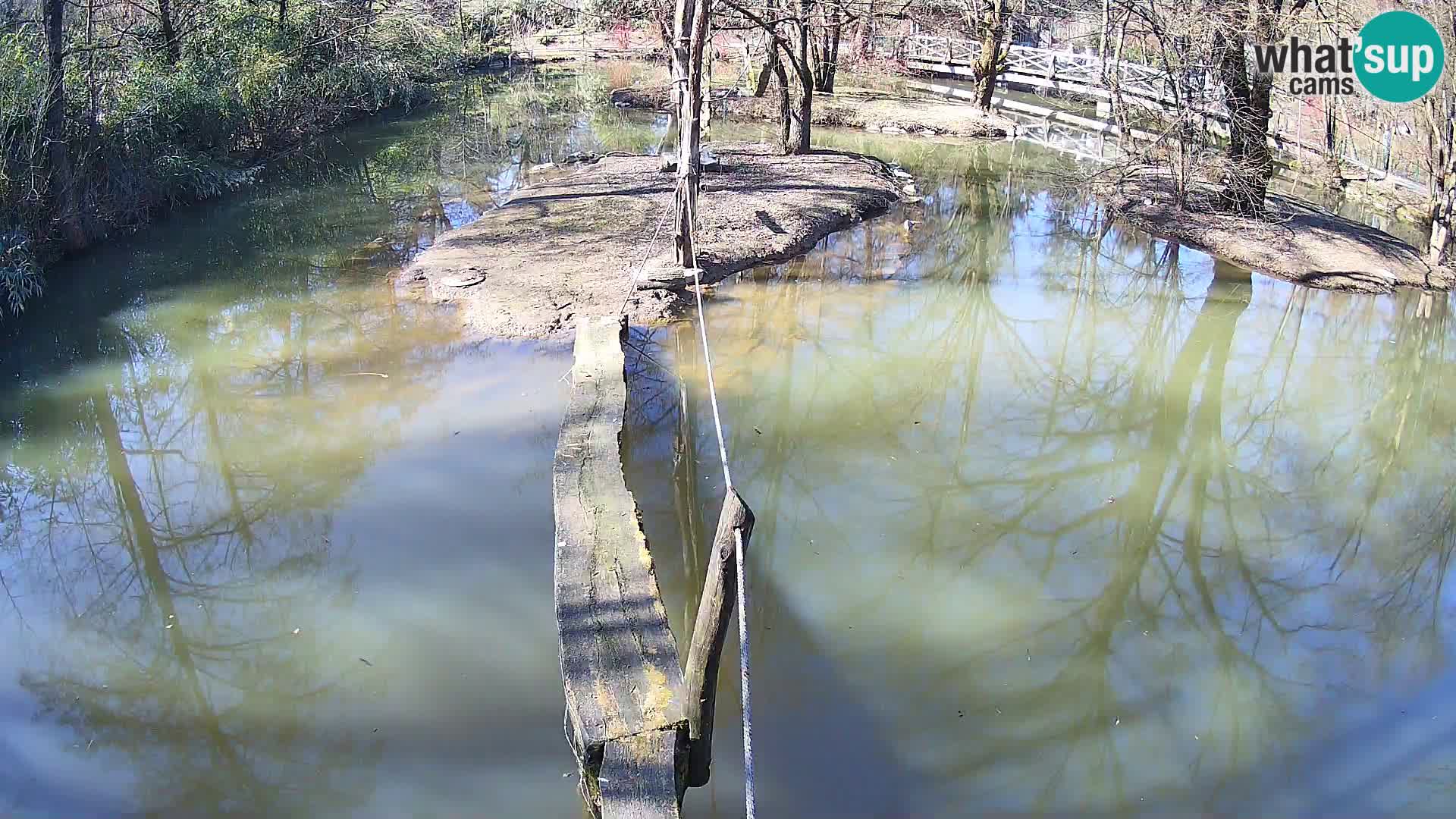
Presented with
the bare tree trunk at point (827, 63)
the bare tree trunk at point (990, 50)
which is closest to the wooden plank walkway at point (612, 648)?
the bare tree trunk at point (827, 63)

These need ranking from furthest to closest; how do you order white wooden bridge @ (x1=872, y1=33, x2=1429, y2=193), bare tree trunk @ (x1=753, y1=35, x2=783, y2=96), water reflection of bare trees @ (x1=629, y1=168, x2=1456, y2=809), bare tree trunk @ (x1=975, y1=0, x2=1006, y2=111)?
1. bare tree trunk @ (x1=975, y1=0, x2=1006, y2=111)
2. bare tree trunk @ (x1=753, y1=35, x2=783, y2=96)
3. white wooden bridge @ (x1=872, y1=33, x2=1429, y2=193)
4. water reflection of bare trees @ (x1=629, y1=168, x2=1456, y2=809)

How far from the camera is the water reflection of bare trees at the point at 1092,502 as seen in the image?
4.23m

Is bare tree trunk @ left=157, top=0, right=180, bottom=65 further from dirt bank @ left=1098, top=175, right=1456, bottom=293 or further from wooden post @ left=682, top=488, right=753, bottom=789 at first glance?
wooden post @ left=682, top=488, right=753, bottom=789

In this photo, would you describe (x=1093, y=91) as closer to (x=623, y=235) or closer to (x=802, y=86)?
(x=802, y=86)

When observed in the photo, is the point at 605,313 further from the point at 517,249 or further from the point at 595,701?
the point at 595,701

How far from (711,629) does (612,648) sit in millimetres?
380

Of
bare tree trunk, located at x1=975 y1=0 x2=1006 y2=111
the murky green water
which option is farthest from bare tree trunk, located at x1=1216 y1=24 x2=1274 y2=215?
bare tree trunk, located at x1=975 y1=0 x2=1006 y2=111

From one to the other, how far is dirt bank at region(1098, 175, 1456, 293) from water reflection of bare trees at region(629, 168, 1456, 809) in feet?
1.25

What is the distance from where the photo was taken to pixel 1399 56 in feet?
34.6

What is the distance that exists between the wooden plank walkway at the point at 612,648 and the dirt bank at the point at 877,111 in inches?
515

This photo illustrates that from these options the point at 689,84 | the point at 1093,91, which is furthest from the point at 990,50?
the point at 689,84

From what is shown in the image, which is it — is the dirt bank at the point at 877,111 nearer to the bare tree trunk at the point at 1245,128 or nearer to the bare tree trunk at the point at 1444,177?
the bare tree trunk at the point at 1245,128

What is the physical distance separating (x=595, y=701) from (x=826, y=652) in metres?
1.50

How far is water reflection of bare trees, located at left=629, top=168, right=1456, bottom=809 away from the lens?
4.23 m
